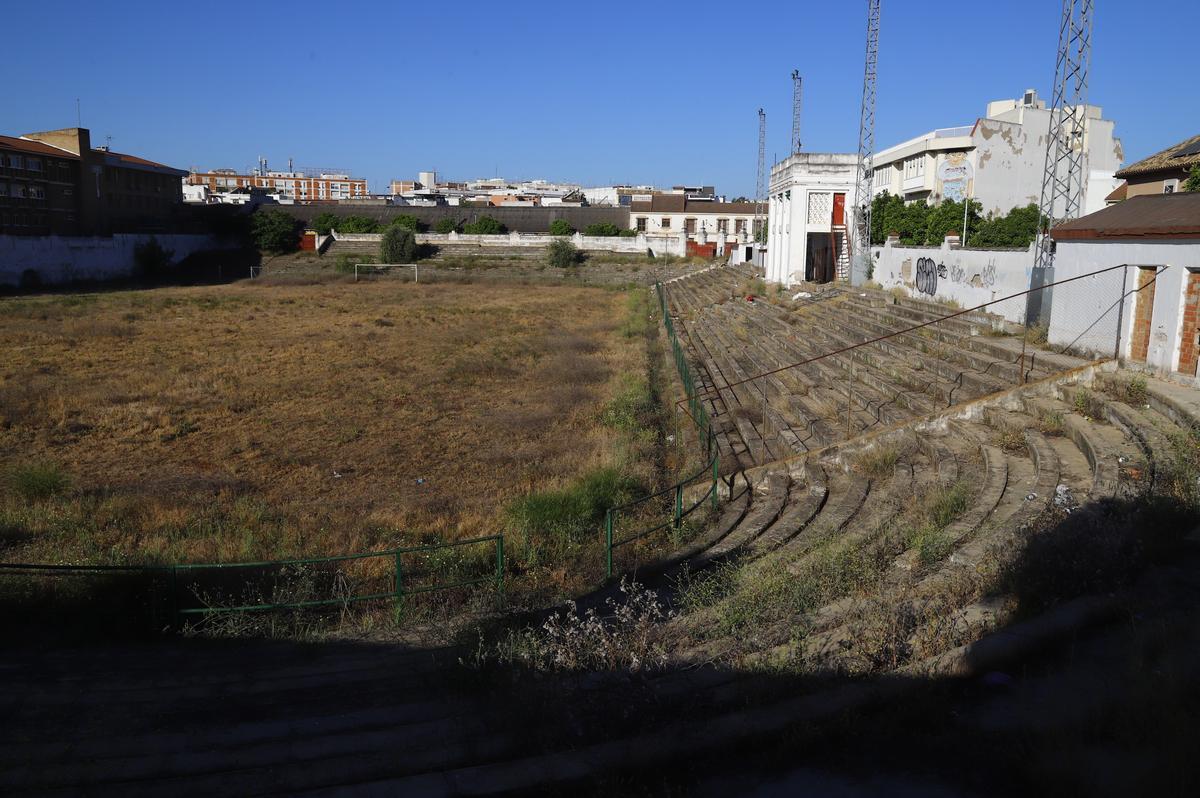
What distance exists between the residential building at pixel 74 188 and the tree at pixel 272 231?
624 cm

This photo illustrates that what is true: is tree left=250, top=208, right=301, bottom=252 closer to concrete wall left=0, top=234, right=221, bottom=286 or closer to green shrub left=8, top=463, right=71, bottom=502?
concrete wall left=0, top=234, right=221, bottom=286

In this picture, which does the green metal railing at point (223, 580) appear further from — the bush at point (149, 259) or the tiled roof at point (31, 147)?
the bush at point (149, 259)

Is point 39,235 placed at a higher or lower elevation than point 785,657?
higher

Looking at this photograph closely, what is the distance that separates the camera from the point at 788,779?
448 centimetres

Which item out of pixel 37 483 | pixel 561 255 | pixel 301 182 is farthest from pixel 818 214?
pixel 301 182

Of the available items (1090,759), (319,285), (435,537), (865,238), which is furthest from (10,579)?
(319,285)

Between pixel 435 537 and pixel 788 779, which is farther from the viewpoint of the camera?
pixel 435 537

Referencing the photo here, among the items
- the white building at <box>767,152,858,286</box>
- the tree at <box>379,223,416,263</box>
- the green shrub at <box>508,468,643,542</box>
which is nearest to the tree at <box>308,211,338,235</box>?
the tree at <box>379,223,416,263</box>

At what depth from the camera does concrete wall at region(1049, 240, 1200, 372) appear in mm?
10562

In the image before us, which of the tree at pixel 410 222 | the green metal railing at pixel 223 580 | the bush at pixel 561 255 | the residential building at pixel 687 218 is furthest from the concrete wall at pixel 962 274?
the residential building at pixel 687 218

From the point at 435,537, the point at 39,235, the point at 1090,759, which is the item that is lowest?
the point at 435,537

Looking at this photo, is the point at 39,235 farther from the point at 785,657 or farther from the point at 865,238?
the point at 785,657

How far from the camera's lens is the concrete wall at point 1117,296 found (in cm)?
1056

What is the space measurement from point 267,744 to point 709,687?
2.74m
